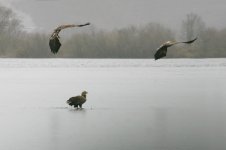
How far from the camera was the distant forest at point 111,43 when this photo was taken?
6338 cm

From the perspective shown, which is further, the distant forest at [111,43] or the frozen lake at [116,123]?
the distant forest at [111,43]

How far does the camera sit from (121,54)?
6731 centimetres

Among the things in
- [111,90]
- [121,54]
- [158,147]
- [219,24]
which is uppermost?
[219,24]

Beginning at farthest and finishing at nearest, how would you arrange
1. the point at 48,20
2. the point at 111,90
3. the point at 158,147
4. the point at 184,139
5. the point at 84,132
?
the point at 48,20, the point at 111,90, the point at 84,132, the point at 184,139, the point at 158,147

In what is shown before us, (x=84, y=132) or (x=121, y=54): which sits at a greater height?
(x=121, y=54)

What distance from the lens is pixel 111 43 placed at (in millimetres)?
63781

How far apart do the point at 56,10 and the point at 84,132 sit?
Result: 487ft

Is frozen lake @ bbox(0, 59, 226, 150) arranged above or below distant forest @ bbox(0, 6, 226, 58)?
below

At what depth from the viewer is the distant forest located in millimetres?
63375

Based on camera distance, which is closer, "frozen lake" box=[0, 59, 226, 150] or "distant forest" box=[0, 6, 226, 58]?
"frozen lake" box=[0, 59, 226, 150]

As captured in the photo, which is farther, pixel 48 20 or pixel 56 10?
pixel 56 10

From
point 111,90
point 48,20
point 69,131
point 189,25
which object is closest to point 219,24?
point 48,20

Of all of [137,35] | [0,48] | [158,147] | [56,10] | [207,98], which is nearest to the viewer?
[158,147]

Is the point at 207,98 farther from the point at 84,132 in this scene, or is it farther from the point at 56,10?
the point at 56,10
